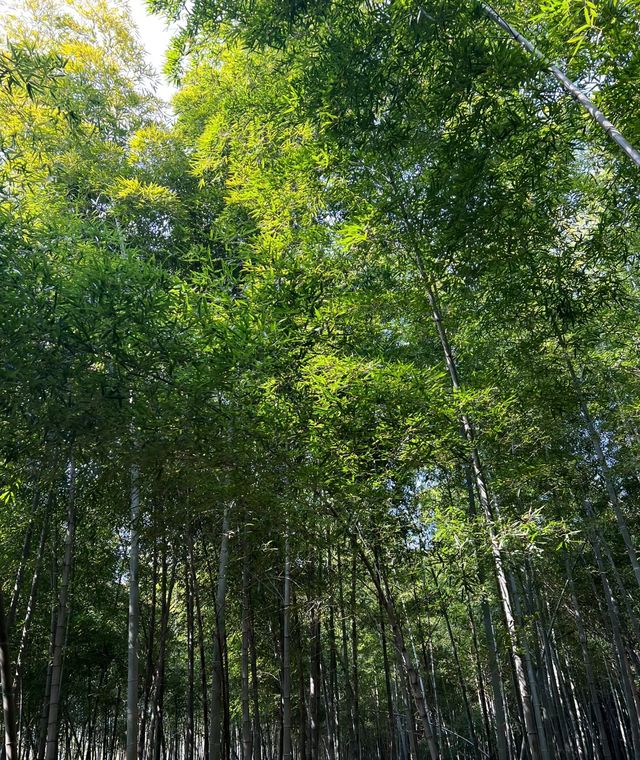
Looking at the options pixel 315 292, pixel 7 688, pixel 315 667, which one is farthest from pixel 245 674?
pixel 315 292

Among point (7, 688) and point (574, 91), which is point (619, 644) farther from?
point (7, 688)

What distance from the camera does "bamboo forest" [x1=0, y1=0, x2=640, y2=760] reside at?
3094 millimetres

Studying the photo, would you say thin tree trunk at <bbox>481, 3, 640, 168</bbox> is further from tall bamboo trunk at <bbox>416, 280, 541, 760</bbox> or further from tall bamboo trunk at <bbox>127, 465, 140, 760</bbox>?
tall bamboo trunk at <bbox>127, 465, 140, 760</bbox>

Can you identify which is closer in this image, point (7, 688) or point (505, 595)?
point (7, 688)

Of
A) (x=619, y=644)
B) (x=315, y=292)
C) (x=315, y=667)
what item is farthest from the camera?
(x=619, y=644)

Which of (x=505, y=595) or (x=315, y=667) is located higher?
(x=505, y=595)

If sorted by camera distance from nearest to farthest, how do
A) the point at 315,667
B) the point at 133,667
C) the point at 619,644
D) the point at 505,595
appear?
the point at 505,595
the point at 133,667
the point at 315,667
the point at 619,644

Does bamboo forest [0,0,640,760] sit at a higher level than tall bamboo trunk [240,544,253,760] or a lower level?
higher

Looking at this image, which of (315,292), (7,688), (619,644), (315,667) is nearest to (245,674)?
(315,667)

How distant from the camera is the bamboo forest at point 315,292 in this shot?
3.09 m

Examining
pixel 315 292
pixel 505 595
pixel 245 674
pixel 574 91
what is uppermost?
pixel 315 292

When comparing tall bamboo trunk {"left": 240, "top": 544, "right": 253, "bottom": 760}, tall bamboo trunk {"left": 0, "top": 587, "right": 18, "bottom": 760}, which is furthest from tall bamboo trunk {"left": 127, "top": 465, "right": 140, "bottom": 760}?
tall bamboo trunk {"left": 0, "top": 587, "right": 18, "bottom": 760}

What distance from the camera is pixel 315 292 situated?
454cm

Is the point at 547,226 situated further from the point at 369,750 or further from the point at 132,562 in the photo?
the point at 369,750
